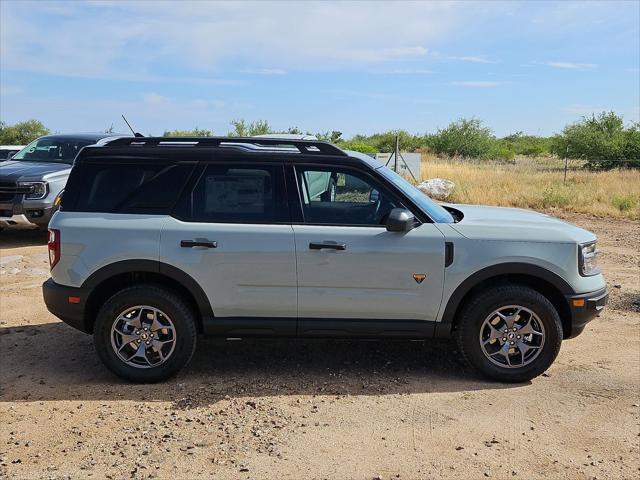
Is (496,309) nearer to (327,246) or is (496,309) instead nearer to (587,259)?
(587,259)

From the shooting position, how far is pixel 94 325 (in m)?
4.89

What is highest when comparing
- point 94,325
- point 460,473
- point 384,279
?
point 384,279

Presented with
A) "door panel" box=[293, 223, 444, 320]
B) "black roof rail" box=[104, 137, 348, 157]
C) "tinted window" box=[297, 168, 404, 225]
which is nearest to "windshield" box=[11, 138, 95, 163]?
"black roof rail" box=[104, 137, 348, 157]

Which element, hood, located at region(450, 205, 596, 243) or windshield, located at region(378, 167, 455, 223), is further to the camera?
windshield, located at region(378, 167, 455, 223)

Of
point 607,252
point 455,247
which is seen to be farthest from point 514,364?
point 607,252

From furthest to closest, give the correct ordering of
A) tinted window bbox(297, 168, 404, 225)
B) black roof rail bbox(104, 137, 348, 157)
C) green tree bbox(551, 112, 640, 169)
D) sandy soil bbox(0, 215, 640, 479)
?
1. green tree bbox(551, 112, 640, 169)
2. black roof rail bbox(104, 137, 348, 157)
3. tinted window bbox(297, 168, 404, 225)
4. sandy soil bbox(0, 215, 640, 479)

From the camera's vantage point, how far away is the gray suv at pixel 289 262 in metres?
4.71

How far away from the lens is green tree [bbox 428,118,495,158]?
148 feet

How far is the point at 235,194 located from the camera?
16.0ft

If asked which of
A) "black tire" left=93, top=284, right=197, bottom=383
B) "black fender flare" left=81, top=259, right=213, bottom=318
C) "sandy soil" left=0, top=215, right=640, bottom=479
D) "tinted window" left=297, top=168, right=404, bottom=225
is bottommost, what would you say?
"sandy soil" left=0, top=215, right=640, bottom=479

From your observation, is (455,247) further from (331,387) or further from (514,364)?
(331,387)

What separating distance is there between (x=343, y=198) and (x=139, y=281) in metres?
1.74

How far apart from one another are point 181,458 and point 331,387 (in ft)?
4.64

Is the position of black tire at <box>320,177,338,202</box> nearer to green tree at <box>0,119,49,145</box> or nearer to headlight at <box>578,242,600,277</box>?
headlight at <box>578,242,600,277</box>
